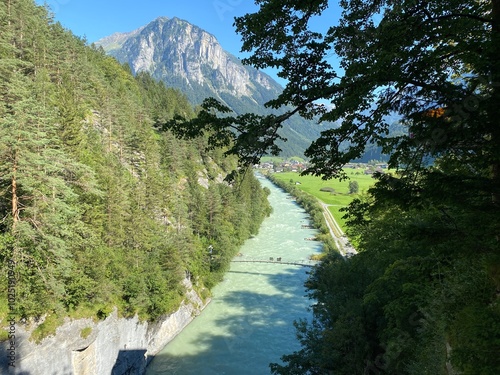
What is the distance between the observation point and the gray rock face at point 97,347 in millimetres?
17703

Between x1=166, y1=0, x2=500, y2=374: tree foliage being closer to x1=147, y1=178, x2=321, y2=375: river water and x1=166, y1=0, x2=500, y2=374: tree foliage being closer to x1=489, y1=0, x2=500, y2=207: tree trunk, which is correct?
x1=489, y1=0, x2=500, y2=207: tree trunk

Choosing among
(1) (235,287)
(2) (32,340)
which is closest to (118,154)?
(1) (235,287)

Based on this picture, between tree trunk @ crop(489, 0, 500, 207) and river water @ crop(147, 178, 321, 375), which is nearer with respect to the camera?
tree trunk @ crop(489, 0, 500, 207)

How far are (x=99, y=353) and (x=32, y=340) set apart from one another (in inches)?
236

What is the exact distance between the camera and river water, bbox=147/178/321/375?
28.4 meters

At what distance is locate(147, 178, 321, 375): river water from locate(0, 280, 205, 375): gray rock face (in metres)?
1.98

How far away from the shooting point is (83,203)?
2450cm

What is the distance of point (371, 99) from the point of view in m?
5.91

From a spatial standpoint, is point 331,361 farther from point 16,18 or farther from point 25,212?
point 16,18
